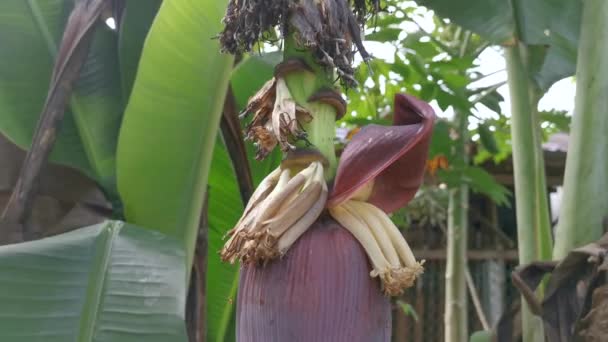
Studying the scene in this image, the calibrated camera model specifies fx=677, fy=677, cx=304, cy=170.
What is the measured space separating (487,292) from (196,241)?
2221 millimetres

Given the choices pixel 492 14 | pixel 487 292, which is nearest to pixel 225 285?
pixel 492 14

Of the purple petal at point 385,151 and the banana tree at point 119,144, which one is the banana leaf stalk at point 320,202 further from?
the banana tree at point 119,144

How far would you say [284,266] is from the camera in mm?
309

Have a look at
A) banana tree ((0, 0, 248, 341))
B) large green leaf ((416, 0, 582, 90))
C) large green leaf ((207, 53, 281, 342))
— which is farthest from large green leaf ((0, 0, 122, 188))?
large green leaf ((416, 0, 582, 90))

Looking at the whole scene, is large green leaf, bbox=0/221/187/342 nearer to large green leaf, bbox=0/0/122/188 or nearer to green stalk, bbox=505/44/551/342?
large green leaf, bbox=0/0/122/188

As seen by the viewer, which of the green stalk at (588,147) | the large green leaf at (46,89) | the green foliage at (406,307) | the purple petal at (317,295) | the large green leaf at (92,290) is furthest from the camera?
the green foliage at (406,307)

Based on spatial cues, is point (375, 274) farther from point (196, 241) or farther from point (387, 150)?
point (196, 241)

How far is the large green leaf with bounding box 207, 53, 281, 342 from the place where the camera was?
2.90 feet

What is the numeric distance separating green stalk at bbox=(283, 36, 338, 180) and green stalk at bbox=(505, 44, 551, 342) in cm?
51

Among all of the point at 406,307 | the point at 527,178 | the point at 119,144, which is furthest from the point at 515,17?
the point at 406,307

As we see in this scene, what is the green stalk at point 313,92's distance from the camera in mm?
332

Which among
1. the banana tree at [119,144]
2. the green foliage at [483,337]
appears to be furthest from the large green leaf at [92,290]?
the green foliage at [483,337]

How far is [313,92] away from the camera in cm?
33

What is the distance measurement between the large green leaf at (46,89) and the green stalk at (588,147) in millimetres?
517
